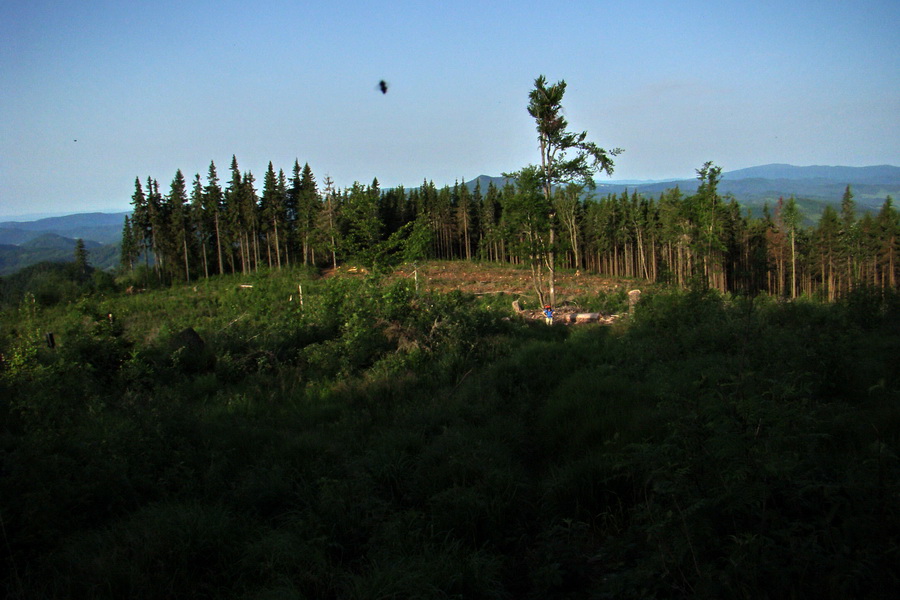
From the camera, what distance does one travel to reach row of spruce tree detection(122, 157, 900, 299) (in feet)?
64.7

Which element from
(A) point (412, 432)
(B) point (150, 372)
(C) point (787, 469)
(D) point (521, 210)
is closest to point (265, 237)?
(D) point (521, 210)

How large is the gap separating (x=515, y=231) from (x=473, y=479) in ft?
53.7

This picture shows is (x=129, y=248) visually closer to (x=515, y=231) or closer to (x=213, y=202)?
(x=213, y=202)

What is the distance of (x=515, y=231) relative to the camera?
20.3 metres

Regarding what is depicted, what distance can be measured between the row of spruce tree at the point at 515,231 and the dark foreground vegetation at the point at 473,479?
6.24 meters

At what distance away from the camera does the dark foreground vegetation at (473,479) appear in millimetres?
3072

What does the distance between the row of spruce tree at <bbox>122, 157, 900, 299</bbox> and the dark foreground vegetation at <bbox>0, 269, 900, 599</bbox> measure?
20.5 ft

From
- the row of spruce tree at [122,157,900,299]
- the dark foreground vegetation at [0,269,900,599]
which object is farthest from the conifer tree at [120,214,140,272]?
the dark foreground vegetation at [0,269,900,599]

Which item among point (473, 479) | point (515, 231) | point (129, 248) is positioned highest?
point (129, 248)

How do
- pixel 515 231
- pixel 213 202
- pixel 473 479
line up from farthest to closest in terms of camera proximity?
pixel 213 202 → pixel 515 231 → pixel 473 479

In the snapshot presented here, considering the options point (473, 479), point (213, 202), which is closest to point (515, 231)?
point (473, 479)

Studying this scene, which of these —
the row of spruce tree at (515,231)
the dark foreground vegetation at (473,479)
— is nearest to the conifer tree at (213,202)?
the row of spruce tree at (515,231)

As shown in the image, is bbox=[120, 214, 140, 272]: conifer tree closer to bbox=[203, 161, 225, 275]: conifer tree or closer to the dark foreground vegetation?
bbox=[203, 161, 225, 275]: conifer tree

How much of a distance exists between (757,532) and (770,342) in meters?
5.52
